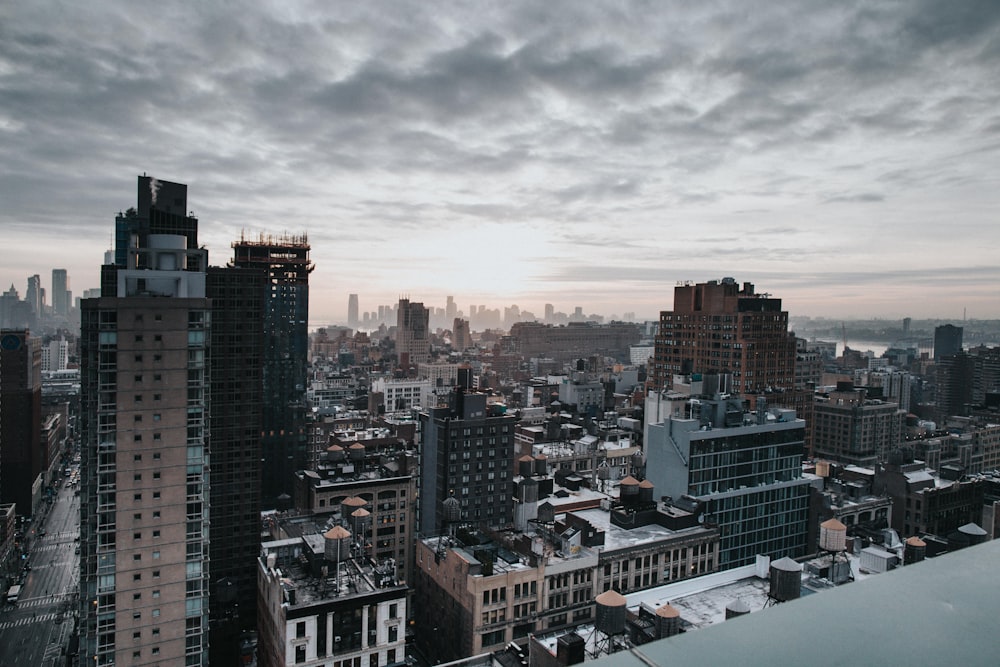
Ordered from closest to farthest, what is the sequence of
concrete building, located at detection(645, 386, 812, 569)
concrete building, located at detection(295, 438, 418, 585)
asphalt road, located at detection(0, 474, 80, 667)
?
concrete building, located at detection(645, 386, 812, 569) → asphalt road, located at detection(0, 474, 80, 667) → concrete building, located at detection(295, 438, 418, 585)

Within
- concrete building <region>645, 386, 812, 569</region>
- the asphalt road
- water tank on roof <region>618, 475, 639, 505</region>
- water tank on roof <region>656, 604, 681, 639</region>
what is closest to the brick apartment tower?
concrete building <region>645, 386, 812, 569</region>

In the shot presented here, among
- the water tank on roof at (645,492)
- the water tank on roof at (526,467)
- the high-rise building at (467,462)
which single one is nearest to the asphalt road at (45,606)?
the high-rise building at (467,462)

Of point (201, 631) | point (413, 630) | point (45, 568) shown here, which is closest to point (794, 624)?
point (201, 631)

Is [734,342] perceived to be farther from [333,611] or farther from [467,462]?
[333,611]

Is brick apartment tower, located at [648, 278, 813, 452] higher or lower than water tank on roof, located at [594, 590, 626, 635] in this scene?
higher

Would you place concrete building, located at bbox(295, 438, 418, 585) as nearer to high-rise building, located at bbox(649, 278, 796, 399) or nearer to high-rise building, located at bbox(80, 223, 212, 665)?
high-rise building, located at bbox(80, 223, 212, 665)

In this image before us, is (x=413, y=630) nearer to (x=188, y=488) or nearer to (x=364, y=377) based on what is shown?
(x=188, y=488)
